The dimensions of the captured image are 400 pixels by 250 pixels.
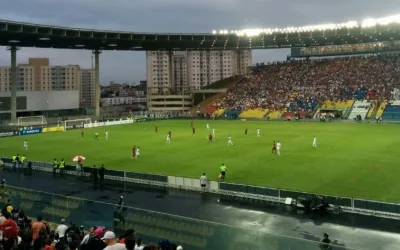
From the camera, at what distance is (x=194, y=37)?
9338 cm

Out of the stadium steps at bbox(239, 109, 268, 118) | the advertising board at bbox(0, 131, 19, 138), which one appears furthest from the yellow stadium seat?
the advertising board at bbox(0, 131, 19, 138)

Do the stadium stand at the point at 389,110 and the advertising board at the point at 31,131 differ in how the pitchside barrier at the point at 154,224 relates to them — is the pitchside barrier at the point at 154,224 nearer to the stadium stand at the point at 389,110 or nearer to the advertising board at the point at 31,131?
the advertising board at the point at 31,131

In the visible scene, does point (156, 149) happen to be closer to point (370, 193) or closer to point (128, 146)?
point (128, 146)

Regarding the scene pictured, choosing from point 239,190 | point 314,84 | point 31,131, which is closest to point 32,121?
point 31,131

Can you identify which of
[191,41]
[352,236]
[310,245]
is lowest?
[352,236]

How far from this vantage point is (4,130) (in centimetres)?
6675

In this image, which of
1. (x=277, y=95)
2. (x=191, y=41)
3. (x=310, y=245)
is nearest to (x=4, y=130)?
(x=191, y=41)

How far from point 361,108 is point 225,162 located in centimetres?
5239

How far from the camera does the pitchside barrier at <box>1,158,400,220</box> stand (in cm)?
2174

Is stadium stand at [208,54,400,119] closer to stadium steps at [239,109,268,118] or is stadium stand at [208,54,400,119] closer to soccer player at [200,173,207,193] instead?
stadium steps at [239,109,268,118]

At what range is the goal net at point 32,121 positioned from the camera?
78.4m

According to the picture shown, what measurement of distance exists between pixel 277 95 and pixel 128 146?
5536 centimetres

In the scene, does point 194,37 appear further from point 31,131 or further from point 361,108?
point 31,131

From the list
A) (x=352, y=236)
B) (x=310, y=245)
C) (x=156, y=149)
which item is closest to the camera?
(x=310, y=245)
